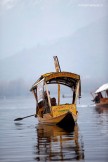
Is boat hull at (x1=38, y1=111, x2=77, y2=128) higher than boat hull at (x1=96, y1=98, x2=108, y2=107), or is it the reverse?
boat hull at (x1=96, y1=98, x2=108, y2=107)

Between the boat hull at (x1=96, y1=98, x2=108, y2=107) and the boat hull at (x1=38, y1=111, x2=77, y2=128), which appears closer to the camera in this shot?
the boat hull at (x1=38, y1=111, x2=77, y2=128)

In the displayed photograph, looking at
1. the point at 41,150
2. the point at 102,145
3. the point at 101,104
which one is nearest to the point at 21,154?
the point at 41,150

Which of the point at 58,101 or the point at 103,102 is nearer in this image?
the point at 58,101

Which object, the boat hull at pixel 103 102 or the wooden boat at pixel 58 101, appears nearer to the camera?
the wooden boat at pixel 58 101

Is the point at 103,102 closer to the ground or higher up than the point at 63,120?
higher up

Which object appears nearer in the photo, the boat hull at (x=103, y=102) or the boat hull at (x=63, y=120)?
the boat hull at (x=63, y=120)

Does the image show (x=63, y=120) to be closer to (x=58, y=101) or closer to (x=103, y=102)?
(x=58, y=101)

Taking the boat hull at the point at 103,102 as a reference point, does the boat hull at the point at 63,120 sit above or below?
below

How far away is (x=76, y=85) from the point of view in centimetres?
2686

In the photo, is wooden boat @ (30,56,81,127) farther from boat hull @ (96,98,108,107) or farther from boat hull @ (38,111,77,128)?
boat hull @ (96,98,108,107)

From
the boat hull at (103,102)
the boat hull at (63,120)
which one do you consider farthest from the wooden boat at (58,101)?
the boat hull at (103,102)

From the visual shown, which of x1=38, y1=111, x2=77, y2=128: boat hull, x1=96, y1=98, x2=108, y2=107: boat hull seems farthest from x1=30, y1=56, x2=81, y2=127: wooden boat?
x1=96, y1=98, x2=108, y2=107: boat hull

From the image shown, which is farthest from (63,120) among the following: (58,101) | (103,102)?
(103,102)

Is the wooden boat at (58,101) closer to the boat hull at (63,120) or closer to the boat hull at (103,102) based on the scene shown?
the boat hull at (63,120)
